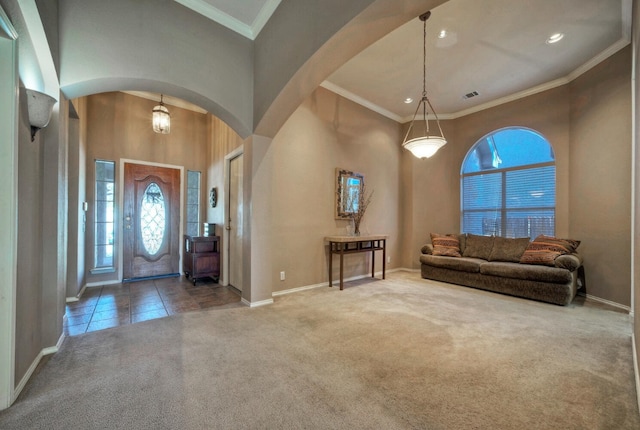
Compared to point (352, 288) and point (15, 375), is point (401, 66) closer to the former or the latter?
point (352, 288)

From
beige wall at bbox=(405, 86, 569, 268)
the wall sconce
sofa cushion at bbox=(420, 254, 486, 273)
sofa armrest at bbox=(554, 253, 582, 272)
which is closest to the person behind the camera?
the wall sconce

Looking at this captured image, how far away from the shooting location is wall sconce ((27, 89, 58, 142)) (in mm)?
1808

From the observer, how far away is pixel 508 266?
13.0 feet

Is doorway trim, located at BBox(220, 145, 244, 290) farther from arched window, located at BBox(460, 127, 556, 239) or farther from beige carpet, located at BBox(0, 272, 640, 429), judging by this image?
arched window, located at BBox(460, 127, 556, 239)

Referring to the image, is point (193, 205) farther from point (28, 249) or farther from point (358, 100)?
point (358, 100)

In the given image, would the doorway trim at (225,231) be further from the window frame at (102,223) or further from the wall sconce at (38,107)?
the wall sconce at (38,107)

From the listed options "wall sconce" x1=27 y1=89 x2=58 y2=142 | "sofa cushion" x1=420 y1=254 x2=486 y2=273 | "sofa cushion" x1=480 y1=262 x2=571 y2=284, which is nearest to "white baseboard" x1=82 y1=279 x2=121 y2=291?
"wall sconce" x1=27 y1=89 x2=58 y2=142

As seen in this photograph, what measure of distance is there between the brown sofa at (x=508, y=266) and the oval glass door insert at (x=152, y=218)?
5261 mm

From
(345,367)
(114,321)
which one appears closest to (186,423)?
(345,367)

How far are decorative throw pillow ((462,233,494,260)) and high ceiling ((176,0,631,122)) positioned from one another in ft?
9.07

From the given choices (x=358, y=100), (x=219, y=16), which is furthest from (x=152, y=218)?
(x=358, y=100)

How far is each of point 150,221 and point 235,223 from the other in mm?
1987

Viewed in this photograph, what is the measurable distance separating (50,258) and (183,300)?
1.67 m

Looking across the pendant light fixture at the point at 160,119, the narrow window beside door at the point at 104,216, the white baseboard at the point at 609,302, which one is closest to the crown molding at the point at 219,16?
the pendant light fixture at the point at 160,119
